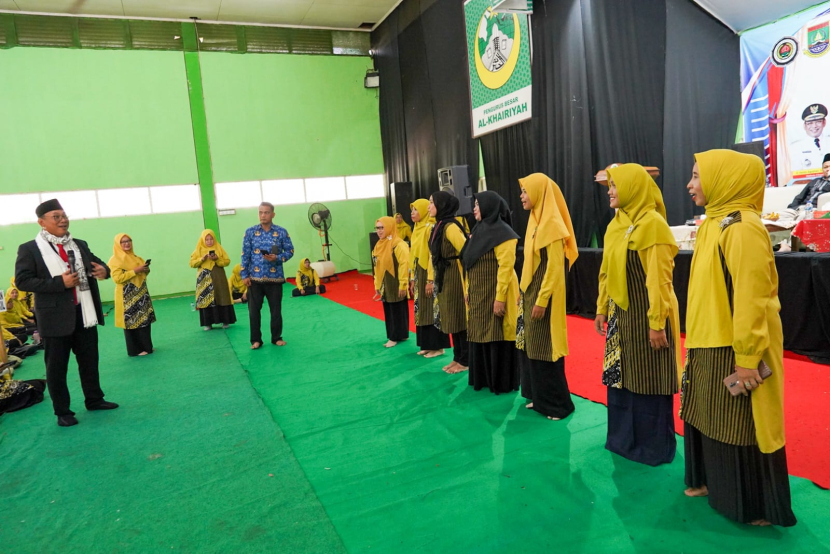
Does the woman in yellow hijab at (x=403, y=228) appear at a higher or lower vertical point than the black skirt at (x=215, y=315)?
higher

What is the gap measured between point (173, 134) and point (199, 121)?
51cm

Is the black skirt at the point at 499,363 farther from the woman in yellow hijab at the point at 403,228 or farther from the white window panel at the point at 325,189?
the white window panel at the point at 325,189

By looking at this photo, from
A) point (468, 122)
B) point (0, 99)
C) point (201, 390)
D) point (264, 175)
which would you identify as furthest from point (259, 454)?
point (0, 99)

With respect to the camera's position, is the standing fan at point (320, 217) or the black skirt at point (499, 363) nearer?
the black skirt at point (499, 363)

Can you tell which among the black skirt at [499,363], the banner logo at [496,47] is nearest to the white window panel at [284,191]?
the banner logo at [496,47]

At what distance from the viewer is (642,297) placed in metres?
2.21

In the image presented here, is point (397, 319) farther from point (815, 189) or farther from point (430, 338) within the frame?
point (815, 189)

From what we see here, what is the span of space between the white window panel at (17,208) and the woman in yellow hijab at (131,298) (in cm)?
477

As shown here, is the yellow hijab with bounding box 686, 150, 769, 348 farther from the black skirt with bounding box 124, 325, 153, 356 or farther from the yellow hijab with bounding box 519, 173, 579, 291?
the black skirt with bounding box 124, 325, 153, 356

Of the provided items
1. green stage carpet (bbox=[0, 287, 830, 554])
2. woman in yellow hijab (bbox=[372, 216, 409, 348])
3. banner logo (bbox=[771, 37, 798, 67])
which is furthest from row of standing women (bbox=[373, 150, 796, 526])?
banner logo (bbox=[771, 37, 798, 67])

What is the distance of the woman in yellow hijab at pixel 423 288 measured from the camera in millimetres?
4148

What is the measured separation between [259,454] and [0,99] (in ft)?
28.6

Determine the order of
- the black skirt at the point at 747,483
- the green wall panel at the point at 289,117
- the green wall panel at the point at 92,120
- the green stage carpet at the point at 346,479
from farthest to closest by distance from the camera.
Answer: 1. the green wall panel at the point at 289,117
2. the green wall panel at the point at 92,120
3. the green stage carpet at the point at 346,479
4. the black skirt at the point at 747,483

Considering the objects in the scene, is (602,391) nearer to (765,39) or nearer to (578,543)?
(578,543)
